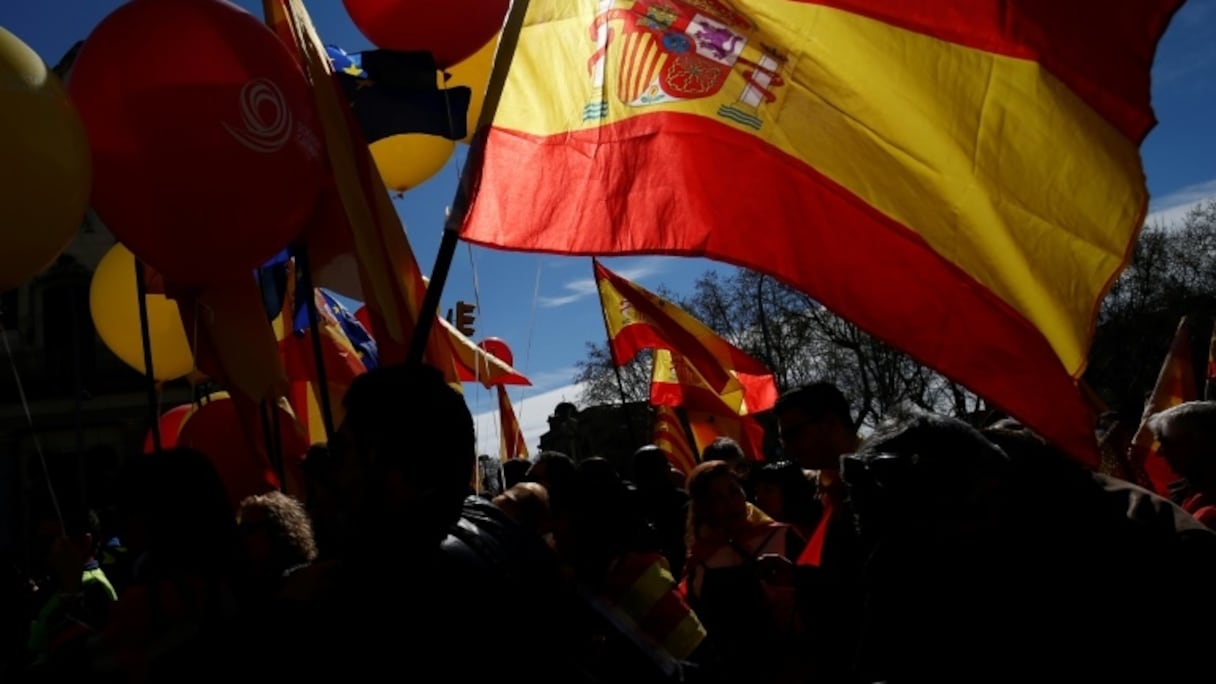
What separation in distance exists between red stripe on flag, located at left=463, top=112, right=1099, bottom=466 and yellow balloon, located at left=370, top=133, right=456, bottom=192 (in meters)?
1.77

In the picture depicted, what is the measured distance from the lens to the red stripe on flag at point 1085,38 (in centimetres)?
305

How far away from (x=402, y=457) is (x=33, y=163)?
85.5 inches

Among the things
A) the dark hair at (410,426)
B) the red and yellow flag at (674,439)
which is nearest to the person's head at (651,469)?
the red and yellow flag at (674,439)

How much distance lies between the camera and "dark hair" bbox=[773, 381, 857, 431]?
3896 mm

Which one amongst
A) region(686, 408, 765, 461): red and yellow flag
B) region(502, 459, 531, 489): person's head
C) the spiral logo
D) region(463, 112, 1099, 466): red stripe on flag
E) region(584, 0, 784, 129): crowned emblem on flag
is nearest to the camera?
region(463, 112, 1099, 466): red stripe on flag

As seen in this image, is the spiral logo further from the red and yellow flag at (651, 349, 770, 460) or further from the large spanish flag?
the red and yellow flag at (651, 349, 770, 460)

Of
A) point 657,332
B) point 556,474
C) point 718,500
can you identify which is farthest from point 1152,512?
point 657,332

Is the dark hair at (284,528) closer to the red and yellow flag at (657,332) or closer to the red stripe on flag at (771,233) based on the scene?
the red stripe on flag at (771,233)

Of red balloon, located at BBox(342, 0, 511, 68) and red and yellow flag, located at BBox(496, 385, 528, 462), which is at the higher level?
red balloon, located at BBox(342, 0, 511, 68)

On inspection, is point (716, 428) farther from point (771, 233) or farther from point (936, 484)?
point (936, 484)

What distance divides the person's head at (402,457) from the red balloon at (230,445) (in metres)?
3.88

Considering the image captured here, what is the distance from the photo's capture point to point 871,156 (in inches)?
130

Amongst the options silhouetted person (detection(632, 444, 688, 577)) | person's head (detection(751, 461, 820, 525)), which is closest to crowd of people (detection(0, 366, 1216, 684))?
person's head (detection(751, 461, 820, 525))

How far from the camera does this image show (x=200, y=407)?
19.0 feet
